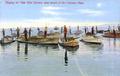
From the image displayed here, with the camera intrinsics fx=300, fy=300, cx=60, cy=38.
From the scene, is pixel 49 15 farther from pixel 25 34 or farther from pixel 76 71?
pixel 76 71

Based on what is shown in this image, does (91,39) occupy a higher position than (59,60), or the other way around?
(91,39)

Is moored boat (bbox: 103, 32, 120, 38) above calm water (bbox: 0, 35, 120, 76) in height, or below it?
above

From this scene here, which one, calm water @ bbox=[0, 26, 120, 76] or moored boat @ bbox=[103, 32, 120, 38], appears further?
moored boat @ bbox=[103, 32, 120, 38]

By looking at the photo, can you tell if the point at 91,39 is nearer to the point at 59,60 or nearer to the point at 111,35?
the point at 111,35

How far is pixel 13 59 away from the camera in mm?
2488

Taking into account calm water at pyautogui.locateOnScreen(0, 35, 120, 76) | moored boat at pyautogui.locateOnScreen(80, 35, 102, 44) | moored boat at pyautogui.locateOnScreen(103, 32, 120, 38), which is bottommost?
calm water at pyautogui.locateOnScreen(0, 35, 120, 76)

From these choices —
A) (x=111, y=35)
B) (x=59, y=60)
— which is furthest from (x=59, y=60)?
(x=111, y=35)

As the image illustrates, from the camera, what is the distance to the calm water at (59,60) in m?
2.45

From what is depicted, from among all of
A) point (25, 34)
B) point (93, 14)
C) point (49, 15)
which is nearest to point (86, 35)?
point (93, 14)

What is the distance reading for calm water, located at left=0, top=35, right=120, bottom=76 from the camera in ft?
8.05

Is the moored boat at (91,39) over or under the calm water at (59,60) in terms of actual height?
over

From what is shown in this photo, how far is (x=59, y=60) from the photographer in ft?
8.21

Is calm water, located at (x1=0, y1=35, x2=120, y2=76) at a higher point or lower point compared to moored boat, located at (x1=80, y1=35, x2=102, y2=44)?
lower

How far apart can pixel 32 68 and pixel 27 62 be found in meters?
0.07
